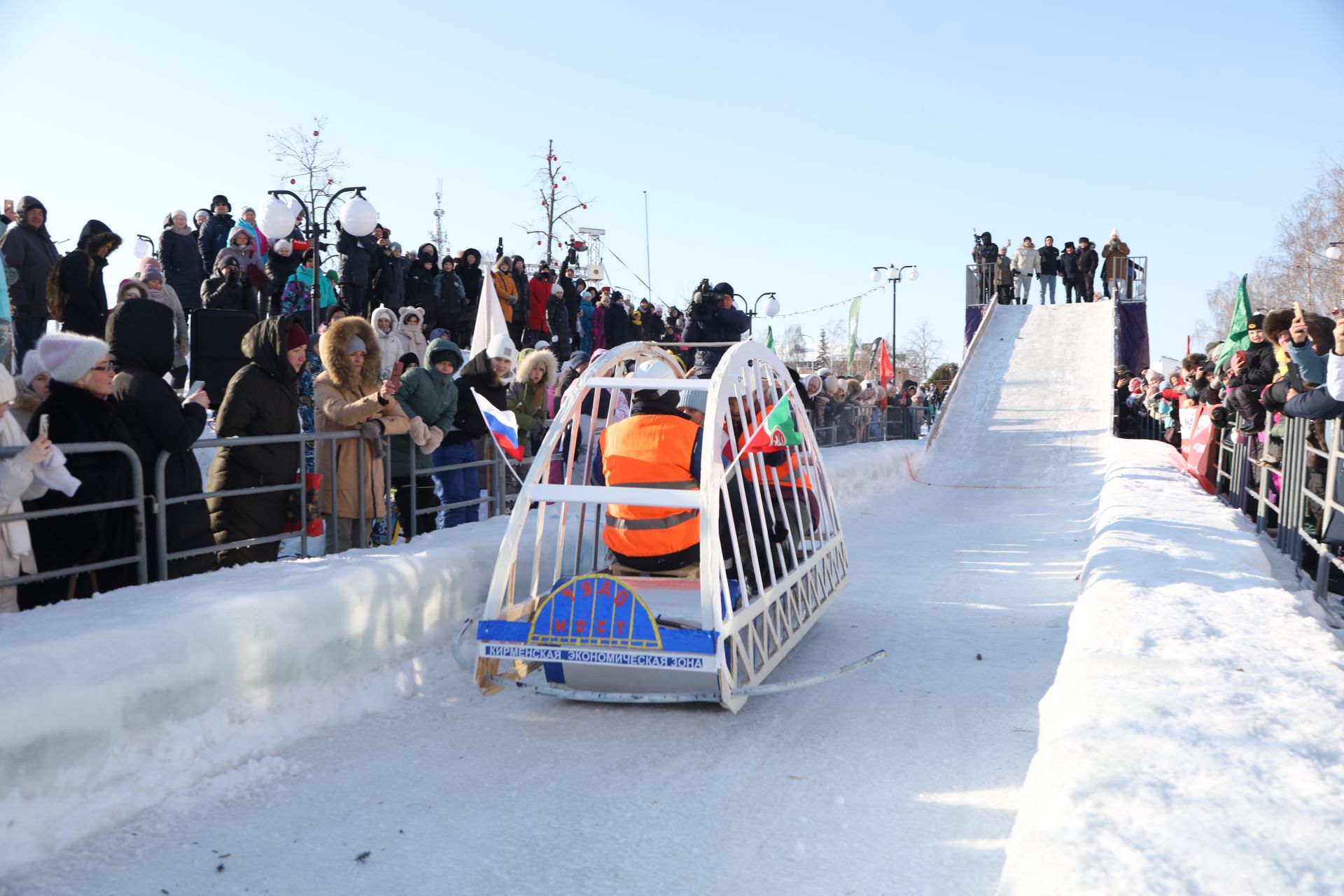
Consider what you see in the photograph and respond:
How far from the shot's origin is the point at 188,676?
3.91m

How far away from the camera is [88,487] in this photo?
175 inches

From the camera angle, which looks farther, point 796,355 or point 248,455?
point 796,355

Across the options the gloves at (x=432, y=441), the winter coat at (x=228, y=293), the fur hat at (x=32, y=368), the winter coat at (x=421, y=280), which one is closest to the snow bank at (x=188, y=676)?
the fur hat at (x=32, y=368)

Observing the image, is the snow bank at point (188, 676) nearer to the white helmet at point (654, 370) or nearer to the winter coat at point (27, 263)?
the white helmet at point (654, 370)

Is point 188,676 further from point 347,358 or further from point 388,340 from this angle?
point 388,340

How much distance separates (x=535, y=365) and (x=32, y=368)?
13.5 ft

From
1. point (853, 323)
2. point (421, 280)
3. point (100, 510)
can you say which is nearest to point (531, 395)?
point (100, 510)

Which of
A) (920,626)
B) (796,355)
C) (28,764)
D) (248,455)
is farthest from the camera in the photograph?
(796,355)

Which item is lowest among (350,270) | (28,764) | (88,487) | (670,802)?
(670,802)

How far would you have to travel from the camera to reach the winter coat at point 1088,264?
27.0 m

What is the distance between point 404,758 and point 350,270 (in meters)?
8.59

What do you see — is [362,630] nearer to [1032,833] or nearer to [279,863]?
[279,863]

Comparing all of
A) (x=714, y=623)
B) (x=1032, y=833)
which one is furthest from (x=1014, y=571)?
(x=1032, y=833)

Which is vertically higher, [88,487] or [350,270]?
[350,270]
